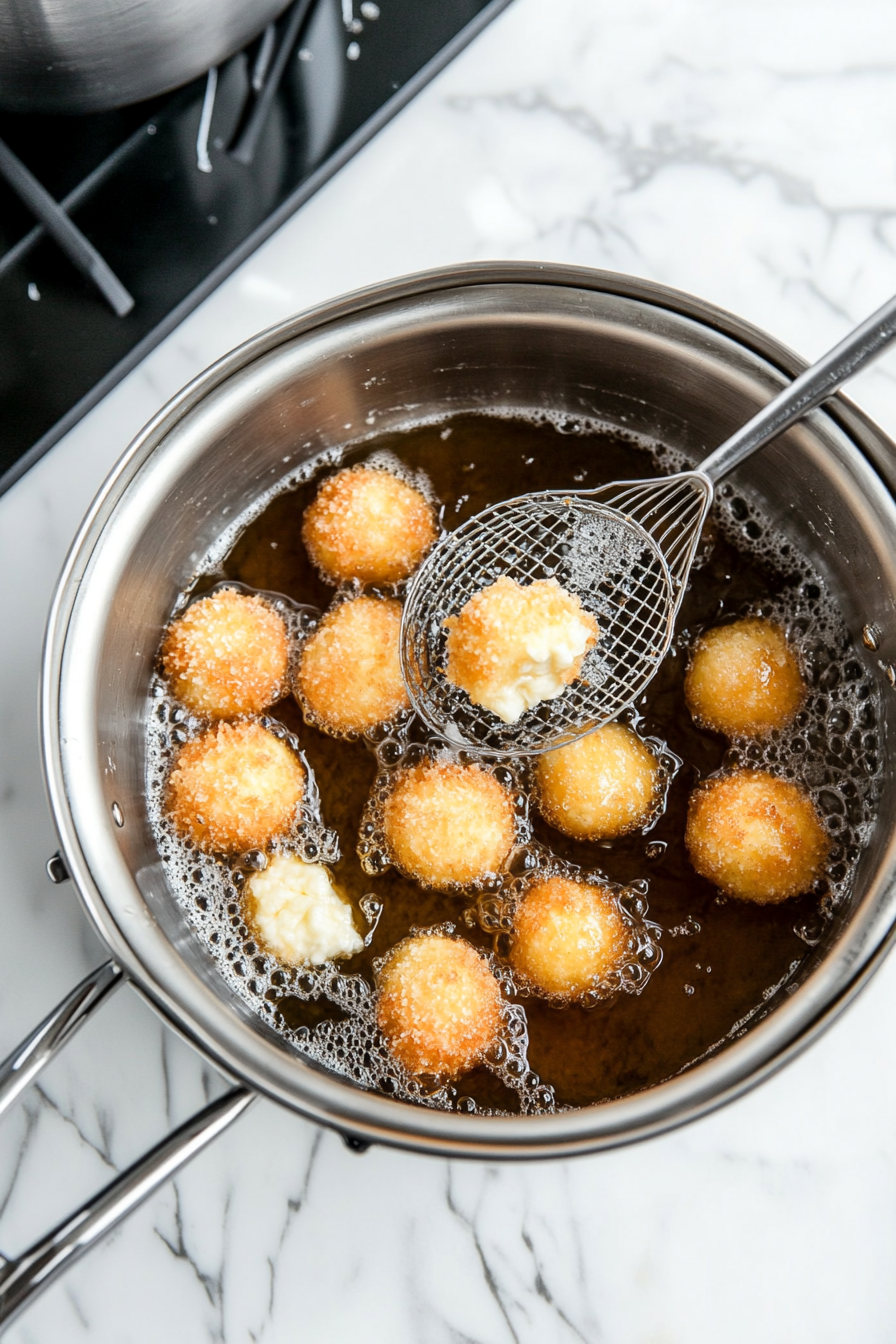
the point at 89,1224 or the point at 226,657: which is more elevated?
the point at 226,657

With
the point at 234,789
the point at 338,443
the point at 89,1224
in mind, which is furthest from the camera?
the point at 338,443

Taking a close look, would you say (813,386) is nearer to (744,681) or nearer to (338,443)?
(744,681)

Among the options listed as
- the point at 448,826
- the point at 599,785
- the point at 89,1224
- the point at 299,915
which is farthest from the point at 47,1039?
the point at 599,785

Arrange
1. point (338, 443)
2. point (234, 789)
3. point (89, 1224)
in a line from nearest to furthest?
point (89, 1224) < point (234, 789) < point (338, 443)

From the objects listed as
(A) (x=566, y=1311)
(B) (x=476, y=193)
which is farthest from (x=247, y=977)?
(B) (x=476, y=193)

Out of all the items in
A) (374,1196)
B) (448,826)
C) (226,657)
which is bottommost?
(374,1196)

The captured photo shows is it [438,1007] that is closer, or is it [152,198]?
[438,1007]
